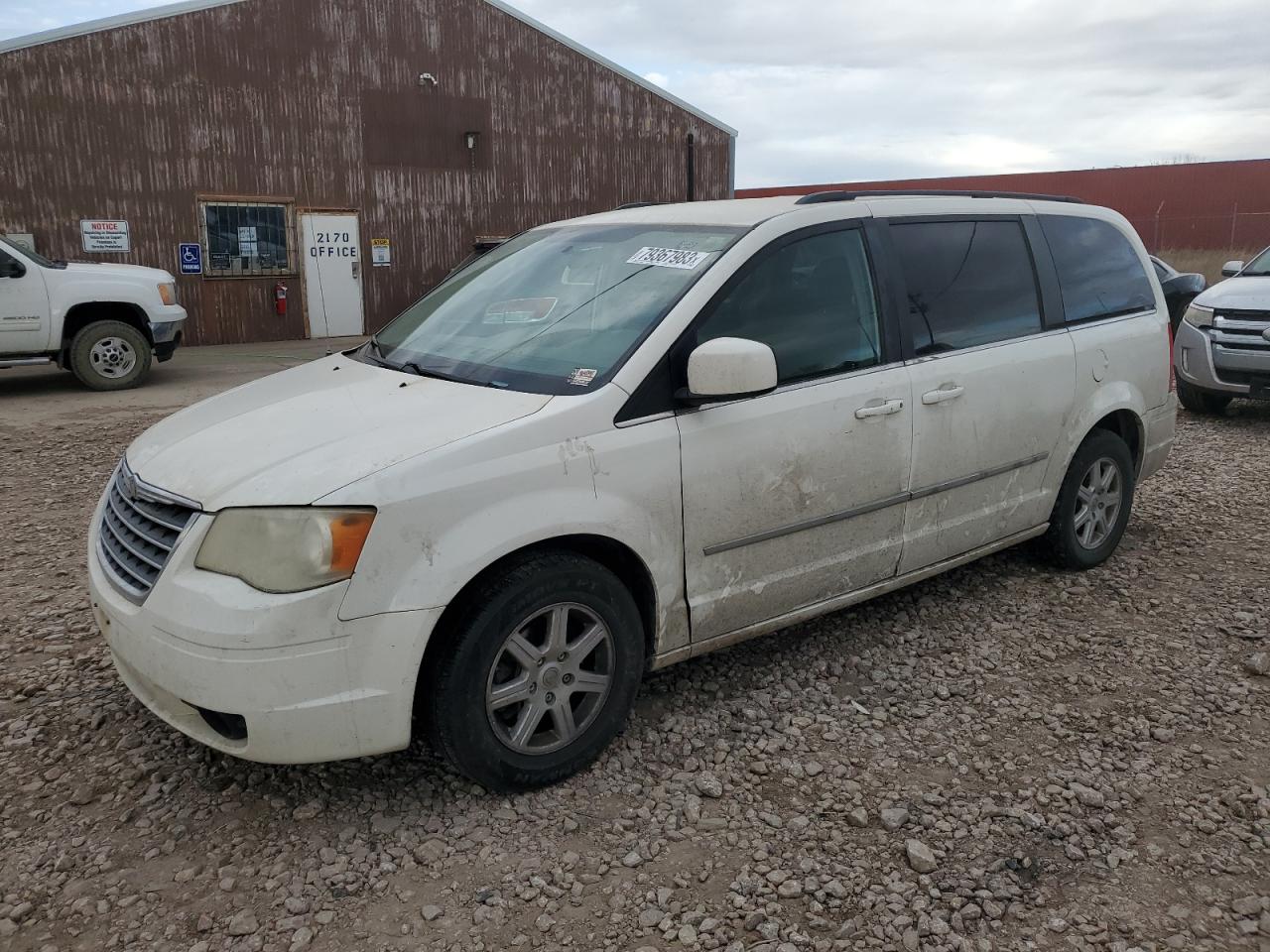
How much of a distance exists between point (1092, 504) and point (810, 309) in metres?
2.11

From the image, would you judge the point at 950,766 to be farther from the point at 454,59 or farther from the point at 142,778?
the point at 454,59

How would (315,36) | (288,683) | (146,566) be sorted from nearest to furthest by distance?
(288,683), (146,566), (315,36)

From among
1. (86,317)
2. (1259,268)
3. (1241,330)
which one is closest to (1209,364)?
(1241,330)

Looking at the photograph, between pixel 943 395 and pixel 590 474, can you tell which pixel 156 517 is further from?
pixel 943 395

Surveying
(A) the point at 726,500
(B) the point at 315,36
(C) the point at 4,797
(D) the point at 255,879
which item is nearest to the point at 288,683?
(D) the point at 255,879

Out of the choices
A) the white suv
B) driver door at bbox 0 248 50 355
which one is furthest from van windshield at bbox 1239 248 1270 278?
driver door at bbox 0 248 50 355

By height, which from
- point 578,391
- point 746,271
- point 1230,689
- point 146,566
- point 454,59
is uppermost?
point 454,59

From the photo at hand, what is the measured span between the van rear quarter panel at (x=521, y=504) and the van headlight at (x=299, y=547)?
0.04 metres

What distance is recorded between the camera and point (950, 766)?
323cm

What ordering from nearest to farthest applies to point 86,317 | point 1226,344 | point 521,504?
point 521,504 < point 1226,344 < point 86,317

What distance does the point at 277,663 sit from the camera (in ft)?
8.52

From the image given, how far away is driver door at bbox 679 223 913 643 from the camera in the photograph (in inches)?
130

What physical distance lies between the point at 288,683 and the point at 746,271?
1941 mm

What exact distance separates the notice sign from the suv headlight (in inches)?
547
